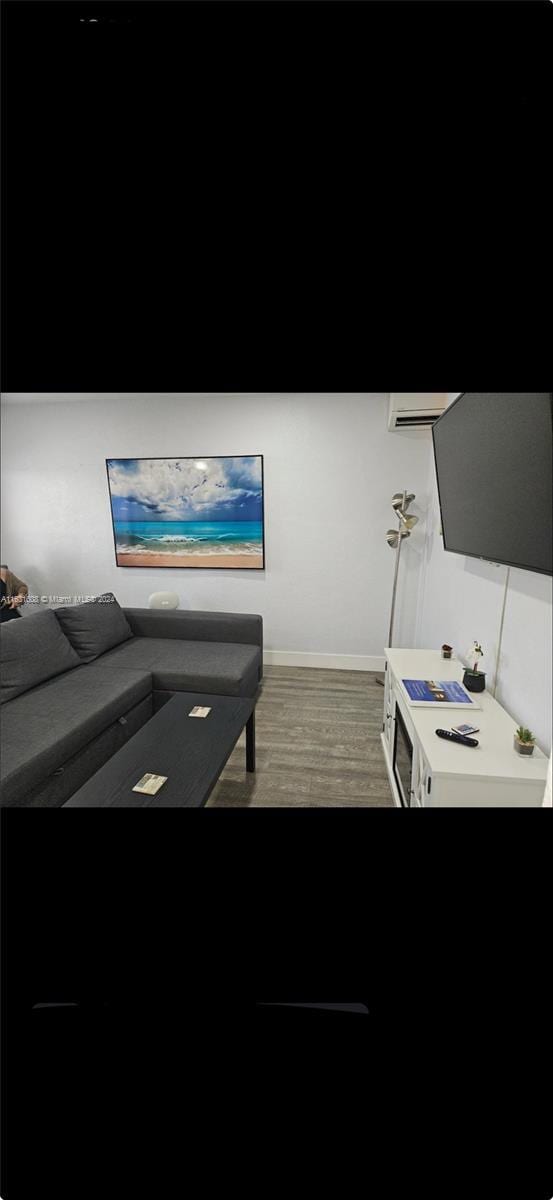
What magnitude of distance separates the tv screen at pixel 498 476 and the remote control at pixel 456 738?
11.0 inches

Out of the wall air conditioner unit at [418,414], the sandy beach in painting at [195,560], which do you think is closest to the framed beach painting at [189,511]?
the sandy beach in painting at [195,560]

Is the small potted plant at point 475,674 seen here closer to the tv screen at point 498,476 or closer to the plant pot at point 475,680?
the plant pot at point 475,680

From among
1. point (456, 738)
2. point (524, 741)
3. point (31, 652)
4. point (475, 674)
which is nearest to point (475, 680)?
point (475, 674)

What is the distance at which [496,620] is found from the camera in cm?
84

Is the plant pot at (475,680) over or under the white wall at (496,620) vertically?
under

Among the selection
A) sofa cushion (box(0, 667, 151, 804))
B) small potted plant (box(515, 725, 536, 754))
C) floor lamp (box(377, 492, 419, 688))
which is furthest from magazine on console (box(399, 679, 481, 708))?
sofa cushion (box(0, 667, 151, 804))

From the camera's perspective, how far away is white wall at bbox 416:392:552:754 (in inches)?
22.1

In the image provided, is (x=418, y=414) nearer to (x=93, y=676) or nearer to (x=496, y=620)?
(x=496, y=620)

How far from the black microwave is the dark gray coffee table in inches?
12.2

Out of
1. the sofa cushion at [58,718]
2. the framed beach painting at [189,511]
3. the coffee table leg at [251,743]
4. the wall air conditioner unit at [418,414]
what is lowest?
the coffee table leg at [251,743]

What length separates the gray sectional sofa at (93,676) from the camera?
812 mm

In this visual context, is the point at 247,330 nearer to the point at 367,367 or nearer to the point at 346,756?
the point at 367,367

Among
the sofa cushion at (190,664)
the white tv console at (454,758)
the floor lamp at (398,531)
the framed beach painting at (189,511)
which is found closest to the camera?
the white tv console at (454,758)
